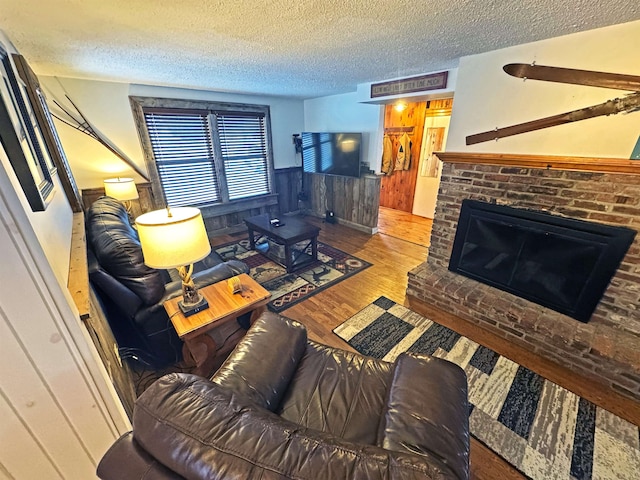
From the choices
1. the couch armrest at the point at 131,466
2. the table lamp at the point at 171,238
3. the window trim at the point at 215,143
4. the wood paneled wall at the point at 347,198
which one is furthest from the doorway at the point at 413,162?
the couch armrest at the point at 131,466

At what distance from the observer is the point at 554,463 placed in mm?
1274

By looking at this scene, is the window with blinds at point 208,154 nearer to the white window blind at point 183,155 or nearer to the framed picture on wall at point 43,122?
the white window blind at point 183,155

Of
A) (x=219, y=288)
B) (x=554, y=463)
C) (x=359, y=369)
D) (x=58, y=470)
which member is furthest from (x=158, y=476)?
(x=554, y=463)

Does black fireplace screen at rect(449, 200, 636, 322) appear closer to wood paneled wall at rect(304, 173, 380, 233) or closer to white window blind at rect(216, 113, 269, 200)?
wood paneled wall at rect(304, 173, 380, 233)

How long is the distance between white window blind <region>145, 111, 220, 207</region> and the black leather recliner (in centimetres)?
203

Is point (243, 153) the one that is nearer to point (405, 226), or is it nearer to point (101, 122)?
point (101, 122)

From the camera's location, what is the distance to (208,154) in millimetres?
3969

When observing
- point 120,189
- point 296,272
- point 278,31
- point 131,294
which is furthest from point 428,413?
point 120,189

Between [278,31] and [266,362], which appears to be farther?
[278,31]

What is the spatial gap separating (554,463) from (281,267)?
2633mm

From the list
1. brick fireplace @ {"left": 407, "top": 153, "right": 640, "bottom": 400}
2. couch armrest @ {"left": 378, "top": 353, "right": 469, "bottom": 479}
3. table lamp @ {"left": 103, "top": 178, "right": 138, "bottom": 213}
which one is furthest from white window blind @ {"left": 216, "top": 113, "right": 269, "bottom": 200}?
couch armrest @ {"left": 378, "top": 353, "right": 469, "bottom": 479}

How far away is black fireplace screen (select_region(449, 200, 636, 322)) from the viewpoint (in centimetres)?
175

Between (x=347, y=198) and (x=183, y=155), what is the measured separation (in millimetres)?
2603

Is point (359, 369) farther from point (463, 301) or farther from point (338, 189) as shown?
point (338, 189)
